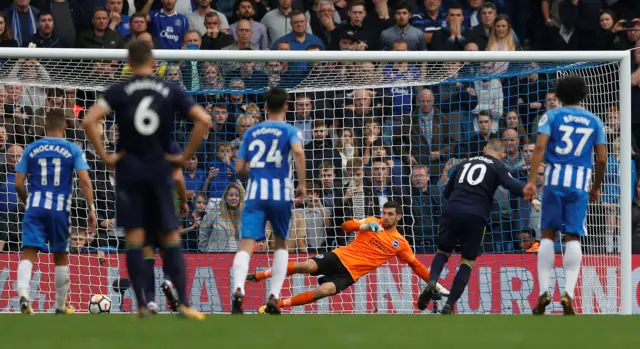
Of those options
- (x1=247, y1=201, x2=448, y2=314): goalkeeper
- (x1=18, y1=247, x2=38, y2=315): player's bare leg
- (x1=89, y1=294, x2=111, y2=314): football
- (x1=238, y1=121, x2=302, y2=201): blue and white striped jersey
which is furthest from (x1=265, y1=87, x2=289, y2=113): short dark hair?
(x1=89, y1=294, x2=111, y2=314): football

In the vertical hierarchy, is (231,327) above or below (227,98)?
below

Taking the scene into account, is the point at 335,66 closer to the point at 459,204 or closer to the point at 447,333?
the point at 459,204

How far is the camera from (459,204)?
471 inches

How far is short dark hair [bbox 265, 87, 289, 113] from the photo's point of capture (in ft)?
32.4

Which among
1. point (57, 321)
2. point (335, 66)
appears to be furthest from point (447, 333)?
point (335, 66)

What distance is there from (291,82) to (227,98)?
89 cm

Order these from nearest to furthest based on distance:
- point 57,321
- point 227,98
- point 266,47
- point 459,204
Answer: point 57,321, point 459,204, point 227,98, point 266,47

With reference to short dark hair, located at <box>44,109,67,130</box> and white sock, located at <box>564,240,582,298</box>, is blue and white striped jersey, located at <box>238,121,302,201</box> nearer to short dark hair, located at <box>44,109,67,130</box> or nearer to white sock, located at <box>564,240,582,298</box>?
short dark hair, located at <box>44,109,67,130</box>

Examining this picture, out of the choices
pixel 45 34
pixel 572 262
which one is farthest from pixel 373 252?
pixel 45 34

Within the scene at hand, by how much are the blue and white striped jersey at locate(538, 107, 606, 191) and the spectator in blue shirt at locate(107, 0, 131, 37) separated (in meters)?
7.52

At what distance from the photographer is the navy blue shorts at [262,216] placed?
9938 millimetres

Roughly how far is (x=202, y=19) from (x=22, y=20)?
7.78 feet

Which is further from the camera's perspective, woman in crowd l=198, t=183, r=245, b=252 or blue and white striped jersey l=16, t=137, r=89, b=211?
woman in crowd l=198, t=183, r=245, b=252

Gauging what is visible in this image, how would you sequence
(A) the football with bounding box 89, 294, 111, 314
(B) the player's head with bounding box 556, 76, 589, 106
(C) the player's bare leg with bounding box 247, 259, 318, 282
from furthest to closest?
(C) the player's bare leg with bounding box 247, 259, 318, 282 → (A) the football with bounding box 89, 294, 111, 314 → (B) the player's head with bounding box 556, 76, 589, 106
